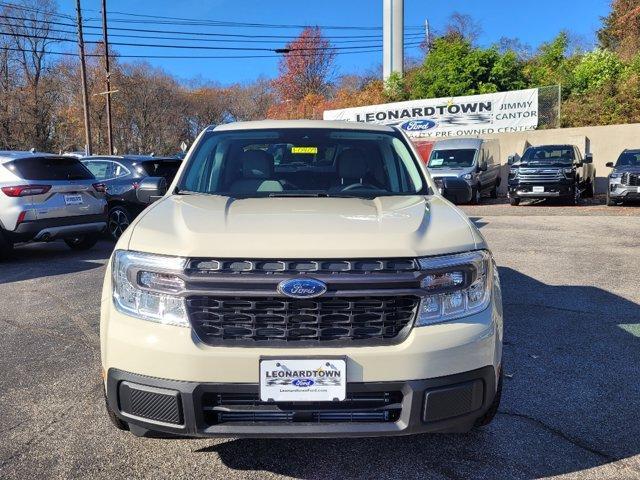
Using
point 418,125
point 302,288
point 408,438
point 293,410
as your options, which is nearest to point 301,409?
point 293,410

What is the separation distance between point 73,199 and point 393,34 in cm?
2971

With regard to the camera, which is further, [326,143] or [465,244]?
[326,143]

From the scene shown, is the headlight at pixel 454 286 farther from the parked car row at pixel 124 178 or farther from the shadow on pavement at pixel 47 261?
the parked car row at pixel 124 178

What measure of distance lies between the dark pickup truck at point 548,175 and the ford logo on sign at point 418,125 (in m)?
7.40

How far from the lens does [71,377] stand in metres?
4.14

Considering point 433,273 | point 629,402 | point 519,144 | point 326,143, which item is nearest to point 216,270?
point 433,273

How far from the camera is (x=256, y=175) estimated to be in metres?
3.98

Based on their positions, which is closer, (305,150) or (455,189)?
(455,189)

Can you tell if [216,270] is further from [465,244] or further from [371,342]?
[465,244]

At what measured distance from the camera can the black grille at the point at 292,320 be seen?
2.47 metres

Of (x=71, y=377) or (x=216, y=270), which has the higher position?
(x=216, y=270)

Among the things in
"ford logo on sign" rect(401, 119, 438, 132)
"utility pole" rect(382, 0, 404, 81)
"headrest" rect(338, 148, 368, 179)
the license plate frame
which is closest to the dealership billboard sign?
"ford logo on sign" rect(401, 119, 438, 132)

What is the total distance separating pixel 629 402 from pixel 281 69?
51956 mm

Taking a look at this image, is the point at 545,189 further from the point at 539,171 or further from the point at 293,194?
the point at 293,194
